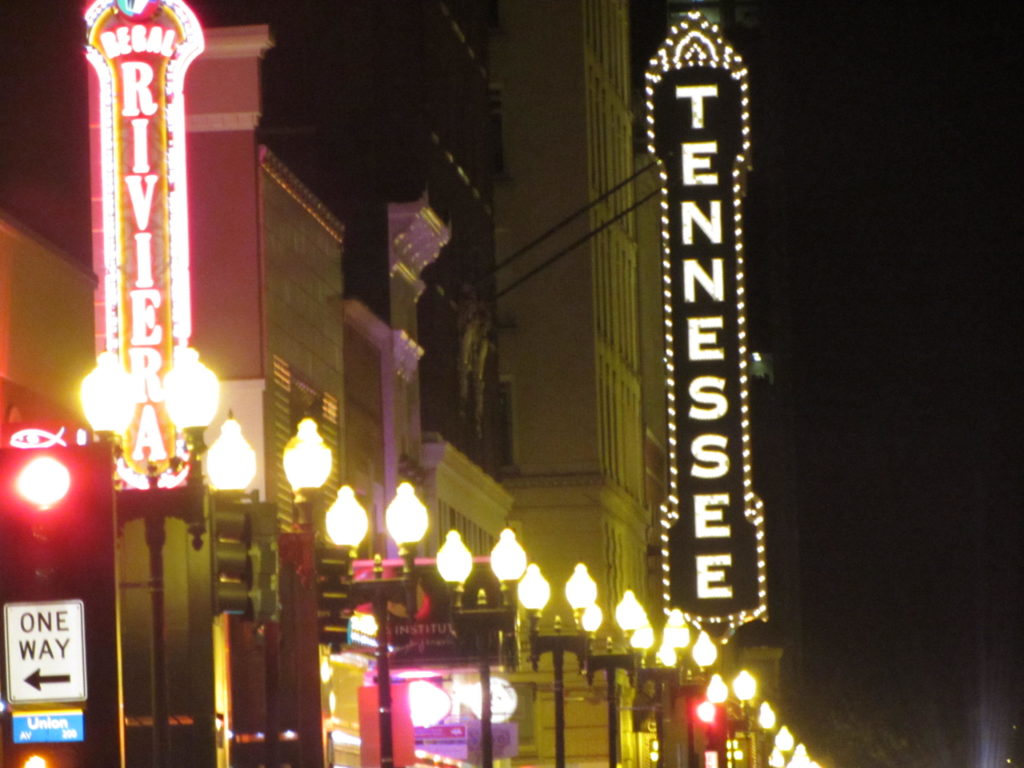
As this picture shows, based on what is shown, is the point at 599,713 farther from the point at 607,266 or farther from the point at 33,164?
the point at 33,164

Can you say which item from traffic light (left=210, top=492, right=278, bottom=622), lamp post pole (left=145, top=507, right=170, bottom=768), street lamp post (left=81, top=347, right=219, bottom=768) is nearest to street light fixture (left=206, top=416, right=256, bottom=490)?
traffic light (left=210, top=492, right=278, bottom=622)

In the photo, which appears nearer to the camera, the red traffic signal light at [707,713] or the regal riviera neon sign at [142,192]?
the regal riviera neon sign at [142,192]

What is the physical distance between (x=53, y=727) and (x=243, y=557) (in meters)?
2.15

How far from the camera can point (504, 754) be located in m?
44.9

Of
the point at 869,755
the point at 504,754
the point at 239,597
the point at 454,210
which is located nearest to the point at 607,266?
the point at 454,210

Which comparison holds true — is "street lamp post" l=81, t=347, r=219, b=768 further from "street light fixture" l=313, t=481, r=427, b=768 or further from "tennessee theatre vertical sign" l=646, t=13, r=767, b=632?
"tennessee theatre vertical sign" l=646, t=13, r=767, b=632

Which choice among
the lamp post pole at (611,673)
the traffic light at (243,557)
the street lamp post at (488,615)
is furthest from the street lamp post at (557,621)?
the traffic light at (243,557)

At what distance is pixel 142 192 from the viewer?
28.4 m

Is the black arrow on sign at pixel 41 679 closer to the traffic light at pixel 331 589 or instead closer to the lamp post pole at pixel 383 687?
the traffic light at pixel 331 589

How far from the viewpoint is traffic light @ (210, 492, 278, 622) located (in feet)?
63.8

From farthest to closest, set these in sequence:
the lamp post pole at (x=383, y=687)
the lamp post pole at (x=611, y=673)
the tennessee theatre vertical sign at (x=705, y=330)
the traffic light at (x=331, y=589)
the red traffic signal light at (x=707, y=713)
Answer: the tennessee theatre vertical sign at (x=705, y=330)
the red traffic signal light at (x=707, y=713)
the lamp post pole at (x=611, y=673)
the lamp post pole at (x=383, y=687)
the traffic light at (x=331, y=589)

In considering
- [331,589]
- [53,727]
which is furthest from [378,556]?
[53,727]

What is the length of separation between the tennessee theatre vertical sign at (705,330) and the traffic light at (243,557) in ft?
124

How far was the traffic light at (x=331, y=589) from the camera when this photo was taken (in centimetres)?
2219
